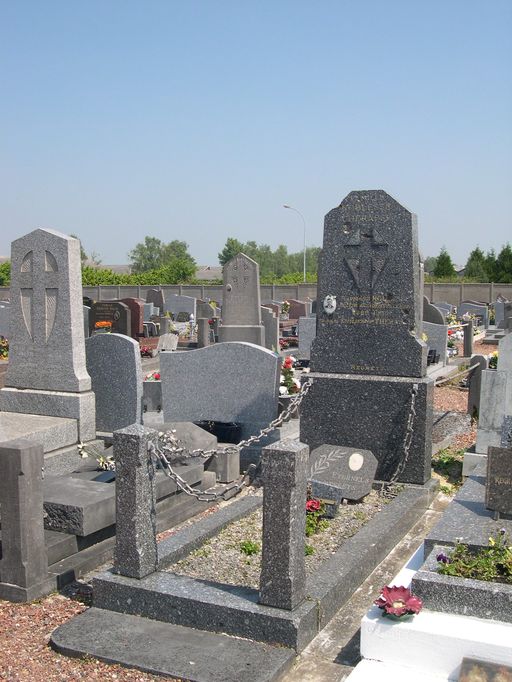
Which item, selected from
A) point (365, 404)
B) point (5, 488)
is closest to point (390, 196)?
point (365, 404)

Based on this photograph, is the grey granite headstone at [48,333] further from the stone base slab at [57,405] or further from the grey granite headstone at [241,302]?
the grey granite headstone at [241,302]

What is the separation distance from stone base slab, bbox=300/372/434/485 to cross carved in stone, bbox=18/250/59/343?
289 cm

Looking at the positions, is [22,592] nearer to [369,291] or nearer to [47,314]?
[47,314]

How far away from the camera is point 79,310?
8016 millimetres

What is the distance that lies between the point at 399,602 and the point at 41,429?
448cm

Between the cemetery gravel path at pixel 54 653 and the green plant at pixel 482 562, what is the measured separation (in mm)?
728

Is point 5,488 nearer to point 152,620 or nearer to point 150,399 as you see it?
point 152,620

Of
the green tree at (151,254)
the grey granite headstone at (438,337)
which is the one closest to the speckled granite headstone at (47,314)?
the grey granite headstone at (438,337)

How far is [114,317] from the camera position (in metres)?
18.1

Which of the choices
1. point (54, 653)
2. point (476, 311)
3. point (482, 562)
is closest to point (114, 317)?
point (54, 653)

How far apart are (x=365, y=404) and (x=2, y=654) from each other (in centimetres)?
418

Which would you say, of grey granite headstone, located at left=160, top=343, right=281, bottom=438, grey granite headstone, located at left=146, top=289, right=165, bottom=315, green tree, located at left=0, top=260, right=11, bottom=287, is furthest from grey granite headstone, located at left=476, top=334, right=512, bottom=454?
green tree, located at left=0, top=260, right=11, bottom=287

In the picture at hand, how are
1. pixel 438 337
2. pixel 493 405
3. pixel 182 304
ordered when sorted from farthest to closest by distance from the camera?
pixel 182 304, pixel 438 337, pixel 493 405

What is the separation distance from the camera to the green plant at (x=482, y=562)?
4197 millimetres
